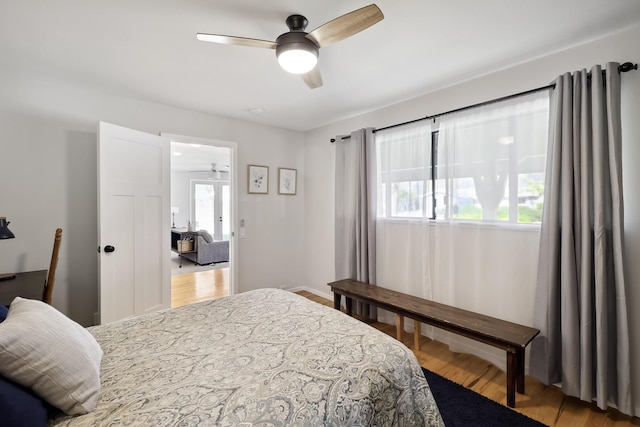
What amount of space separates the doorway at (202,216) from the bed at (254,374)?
7.44 ft

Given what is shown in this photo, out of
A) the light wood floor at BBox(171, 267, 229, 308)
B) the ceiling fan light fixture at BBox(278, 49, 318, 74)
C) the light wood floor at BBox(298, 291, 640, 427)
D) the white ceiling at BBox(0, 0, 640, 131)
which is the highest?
the white ceiling at BBox(0, 0, 640, 131)

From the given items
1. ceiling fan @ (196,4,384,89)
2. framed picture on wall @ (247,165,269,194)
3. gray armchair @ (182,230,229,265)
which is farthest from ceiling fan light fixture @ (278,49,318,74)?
gray armchair @ (182,230,229,265)

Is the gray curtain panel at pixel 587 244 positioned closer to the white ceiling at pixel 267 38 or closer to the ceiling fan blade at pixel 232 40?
the white ceiling at pixel 267 38

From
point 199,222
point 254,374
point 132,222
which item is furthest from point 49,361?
point 199,222

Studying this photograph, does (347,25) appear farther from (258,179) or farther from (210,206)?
(210,206)

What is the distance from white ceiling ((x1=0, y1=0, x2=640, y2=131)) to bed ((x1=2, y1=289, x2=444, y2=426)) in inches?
71.3

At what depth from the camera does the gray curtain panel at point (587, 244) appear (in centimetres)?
173

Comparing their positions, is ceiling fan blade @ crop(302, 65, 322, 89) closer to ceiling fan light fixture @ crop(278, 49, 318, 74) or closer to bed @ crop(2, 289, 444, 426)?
ceiling fan light fixture @ crop(278, 49, 318, 74)

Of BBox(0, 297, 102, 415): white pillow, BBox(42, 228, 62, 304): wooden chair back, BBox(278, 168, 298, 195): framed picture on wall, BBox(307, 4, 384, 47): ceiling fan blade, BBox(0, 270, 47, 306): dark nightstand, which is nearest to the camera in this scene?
BBox(0, 297, 102, 415): white pillow

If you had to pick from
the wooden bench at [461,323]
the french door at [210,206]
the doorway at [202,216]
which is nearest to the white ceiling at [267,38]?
the doorway at [202,216]

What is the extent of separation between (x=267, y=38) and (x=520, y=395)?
3.06 meters

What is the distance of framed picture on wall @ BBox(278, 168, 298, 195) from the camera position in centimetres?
413

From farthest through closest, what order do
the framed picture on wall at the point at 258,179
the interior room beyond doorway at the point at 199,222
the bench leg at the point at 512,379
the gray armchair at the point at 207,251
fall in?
the gray armchair at the point at 207,251, the interior room beyond doorway at the point at 199,222, the framed picture on wall at the point at 258,179, the bench leg at the point at 512,379

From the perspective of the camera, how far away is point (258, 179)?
3916mm
